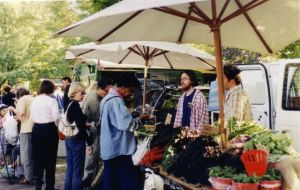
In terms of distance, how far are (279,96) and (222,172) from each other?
474 cm

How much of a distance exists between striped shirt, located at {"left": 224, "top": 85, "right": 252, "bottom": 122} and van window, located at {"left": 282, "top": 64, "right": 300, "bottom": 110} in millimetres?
2648

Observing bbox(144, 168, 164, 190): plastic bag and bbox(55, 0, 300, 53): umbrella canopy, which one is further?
bbox(144, 168, 164, 190): plastic bag

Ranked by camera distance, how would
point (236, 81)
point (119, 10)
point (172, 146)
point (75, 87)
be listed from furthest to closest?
point (75, 87), point (236, 81), point (172, 146), point (119, 10)

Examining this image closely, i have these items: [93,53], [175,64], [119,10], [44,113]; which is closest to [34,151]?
[44,113]

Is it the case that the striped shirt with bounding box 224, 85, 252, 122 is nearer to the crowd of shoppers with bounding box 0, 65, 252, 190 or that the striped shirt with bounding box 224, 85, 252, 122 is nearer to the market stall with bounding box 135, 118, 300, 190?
the crowd of shoppers with bounding box 0, 65, 252, 190

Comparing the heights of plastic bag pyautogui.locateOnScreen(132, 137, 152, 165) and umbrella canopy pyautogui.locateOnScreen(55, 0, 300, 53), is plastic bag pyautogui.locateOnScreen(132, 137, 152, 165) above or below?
below

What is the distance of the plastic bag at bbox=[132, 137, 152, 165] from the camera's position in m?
5.47

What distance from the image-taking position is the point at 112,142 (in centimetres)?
549

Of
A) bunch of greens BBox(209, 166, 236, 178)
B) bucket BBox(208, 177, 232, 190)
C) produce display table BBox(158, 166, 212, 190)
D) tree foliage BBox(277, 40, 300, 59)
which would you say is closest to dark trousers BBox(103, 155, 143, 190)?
produce display table BBox(158, 166, 212, 190)

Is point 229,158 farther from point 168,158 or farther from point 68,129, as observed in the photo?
point 68,129

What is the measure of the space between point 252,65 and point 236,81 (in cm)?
343

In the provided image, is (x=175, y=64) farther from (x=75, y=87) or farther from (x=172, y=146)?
(x=172, y=146)

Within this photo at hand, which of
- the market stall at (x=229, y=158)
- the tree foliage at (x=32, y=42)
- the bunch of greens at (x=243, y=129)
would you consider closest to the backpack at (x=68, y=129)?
the market stall at (x=229, y=158)

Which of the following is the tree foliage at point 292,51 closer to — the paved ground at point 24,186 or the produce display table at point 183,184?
the paved ground at point 24,186
